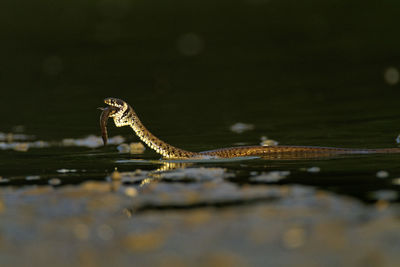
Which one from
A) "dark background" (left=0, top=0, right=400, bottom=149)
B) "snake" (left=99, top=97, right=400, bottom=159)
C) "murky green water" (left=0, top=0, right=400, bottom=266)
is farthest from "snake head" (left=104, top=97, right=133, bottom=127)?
"dark background" (left=0, top=0, right=400, bottom=149)

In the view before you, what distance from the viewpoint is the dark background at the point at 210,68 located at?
1956cm

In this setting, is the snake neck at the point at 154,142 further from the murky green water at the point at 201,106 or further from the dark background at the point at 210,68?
the dark background at the point at 210,68

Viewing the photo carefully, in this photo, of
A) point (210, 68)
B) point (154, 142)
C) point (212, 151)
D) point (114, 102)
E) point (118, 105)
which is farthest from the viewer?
point (210, 68)

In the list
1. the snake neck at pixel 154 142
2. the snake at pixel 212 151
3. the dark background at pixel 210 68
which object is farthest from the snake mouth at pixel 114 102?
the dark background at pixel 210 68

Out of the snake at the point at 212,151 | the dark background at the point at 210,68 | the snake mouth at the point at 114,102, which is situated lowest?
the snake at the point at 212,151

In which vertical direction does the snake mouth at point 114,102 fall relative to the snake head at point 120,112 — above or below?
above

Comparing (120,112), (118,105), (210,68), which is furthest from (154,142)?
(210,68)

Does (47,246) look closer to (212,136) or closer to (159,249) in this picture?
(159,249)

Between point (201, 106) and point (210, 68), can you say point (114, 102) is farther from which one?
point (210, 68)

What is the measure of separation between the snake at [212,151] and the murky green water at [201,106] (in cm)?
49

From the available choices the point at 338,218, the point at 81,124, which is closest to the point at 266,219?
the point at 338,218

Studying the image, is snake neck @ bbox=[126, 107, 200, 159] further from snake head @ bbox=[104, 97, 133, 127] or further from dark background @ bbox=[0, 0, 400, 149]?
dark background @ bbox=[0, 0, 400, 149]

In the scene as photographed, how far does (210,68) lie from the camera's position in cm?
3216

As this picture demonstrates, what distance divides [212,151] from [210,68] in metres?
17.9
